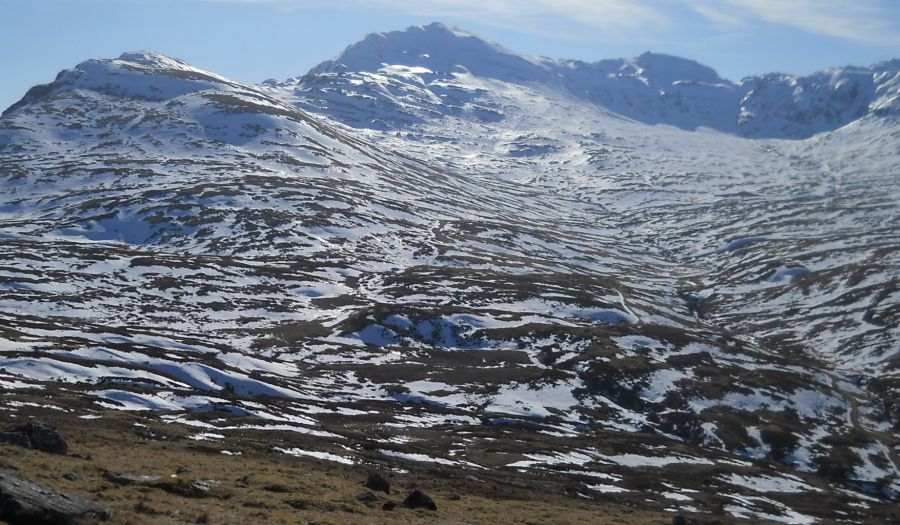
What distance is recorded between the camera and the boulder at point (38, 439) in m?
33.3

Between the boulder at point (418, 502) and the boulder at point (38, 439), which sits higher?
the boulder at point (38, 439)

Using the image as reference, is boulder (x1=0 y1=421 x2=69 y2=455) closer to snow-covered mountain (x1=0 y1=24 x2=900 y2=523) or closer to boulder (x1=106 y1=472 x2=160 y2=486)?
boulder (x1=106 y1=472 x2=160 y2=486)

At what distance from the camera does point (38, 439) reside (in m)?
33.5

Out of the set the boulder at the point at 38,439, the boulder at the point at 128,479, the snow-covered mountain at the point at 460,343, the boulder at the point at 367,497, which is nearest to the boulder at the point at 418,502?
the boulder at the point at 367,497

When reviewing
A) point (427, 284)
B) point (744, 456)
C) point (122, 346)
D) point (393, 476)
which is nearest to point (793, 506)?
point (744, 456)

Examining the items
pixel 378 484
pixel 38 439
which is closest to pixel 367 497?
pixel 378 484

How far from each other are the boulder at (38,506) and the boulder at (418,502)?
15.2 meters

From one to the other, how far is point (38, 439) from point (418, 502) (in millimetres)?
15723

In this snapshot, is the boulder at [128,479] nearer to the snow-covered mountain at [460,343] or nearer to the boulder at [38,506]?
the boulder at [38,506]

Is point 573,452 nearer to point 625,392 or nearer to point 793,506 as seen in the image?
point 793,506

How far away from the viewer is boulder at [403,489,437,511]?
34688mm

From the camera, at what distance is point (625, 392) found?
4065 inches

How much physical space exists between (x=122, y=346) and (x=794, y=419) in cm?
7880

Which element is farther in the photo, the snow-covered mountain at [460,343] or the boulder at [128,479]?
the snow-covered mountain at [460,343]
